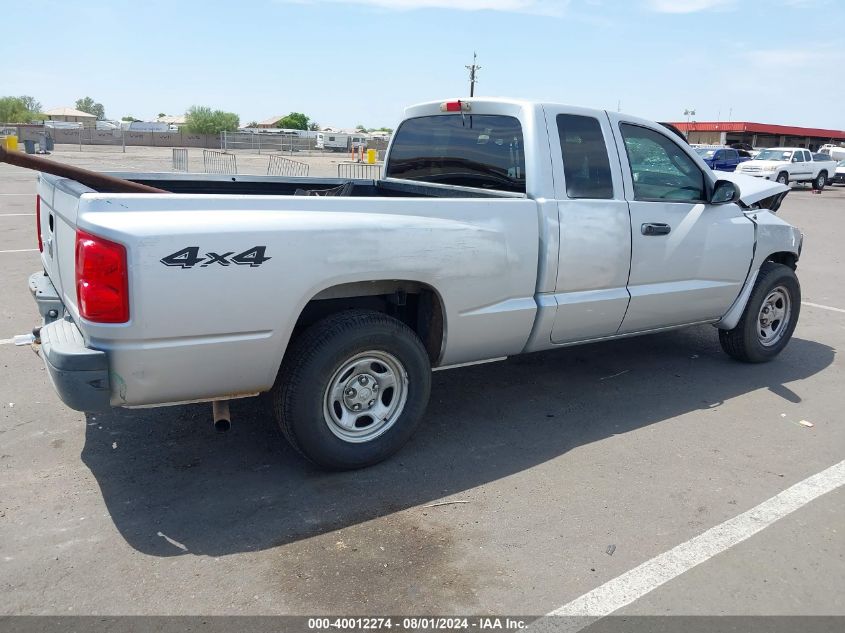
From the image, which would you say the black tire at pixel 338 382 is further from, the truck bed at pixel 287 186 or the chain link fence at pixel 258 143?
the chain link fence at pixel 258 143

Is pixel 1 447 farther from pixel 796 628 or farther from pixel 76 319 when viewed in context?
pixel 796 628

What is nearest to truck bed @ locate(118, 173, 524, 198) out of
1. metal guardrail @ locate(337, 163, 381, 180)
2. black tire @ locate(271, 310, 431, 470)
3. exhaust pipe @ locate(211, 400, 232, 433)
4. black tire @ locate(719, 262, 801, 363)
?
black tire @ locate(271, 310, 431, 470)

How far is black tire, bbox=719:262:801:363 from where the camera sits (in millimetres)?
5848

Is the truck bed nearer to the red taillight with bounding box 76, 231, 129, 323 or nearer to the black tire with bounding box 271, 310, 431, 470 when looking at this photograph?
the black tire with bounding box 271, 310, 431, 470

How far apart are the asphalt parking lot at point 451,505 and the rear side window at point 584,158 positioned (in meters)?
1.51

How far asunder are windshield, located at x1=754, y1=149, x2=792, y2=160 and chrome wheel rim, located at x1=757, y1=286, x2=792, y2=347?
98.7ft

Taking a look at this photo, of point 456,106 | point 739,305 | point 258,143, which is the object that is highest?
point 258,143

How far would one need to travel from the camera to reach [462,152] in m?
5.09

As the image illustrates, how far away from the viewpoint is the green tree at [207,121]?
88.8 meters

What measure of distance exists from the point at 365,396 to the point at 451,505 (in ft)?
2.48

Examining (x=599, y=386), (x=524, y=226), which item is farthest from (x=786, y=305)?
(x=524, y=226)

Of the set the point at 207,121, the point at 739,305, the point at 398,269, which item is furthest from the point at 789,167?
the point at 207,121

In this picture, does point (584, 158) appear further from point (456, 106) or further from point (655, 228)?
point (456, 106)

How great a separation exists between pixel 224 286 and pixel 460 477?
65.6 inches
